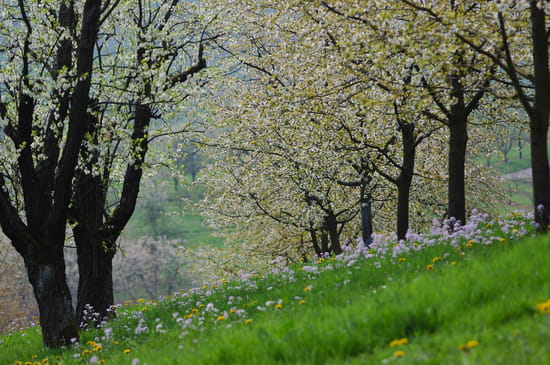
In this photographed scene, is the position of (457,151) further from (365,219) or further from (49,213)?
(49,213)

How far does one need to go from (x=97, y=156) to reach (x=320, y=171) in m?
9.72

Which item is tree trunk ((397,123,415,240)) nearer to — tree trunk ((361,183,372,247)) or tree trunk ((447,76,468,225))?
tree trunk ((447,76,468,225))

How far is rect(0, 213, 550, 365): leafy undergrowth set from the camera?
17.5 ft

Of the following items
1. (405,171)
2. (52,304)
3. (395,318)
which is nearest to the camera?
(395,318)

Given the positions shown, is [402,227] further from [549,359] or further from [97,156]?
[549,359]

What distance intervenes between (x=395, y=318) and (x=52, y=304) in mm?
8186

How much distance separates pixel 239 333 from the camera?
706 cm

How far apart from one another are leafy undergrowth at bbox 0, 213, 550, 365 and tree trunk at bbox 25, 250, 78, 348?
0.57m

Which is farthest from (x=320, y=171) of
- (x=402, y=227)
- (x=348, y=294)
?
(x=348, y=294)

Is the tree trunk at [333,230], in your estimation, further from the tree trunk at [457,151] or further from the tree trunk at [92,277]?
the tree trunk at [92,277]

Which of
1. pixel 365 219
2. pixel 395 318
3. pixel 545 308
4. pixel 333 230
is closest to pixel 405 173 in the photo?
pixel 365 219

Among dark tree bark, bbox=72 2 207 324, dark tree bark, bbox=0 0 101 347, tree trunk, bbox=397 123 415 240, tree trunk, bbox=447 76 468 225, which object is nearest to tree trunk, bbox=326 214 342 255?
tree trunk, bbox=397 123 415 240

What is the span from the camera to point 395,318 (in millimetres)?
6320

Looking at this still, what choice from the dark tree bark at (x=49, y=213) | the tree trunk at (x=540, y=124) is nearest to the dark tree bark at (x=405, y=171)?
the tree trunk at (x=540, y=124)
